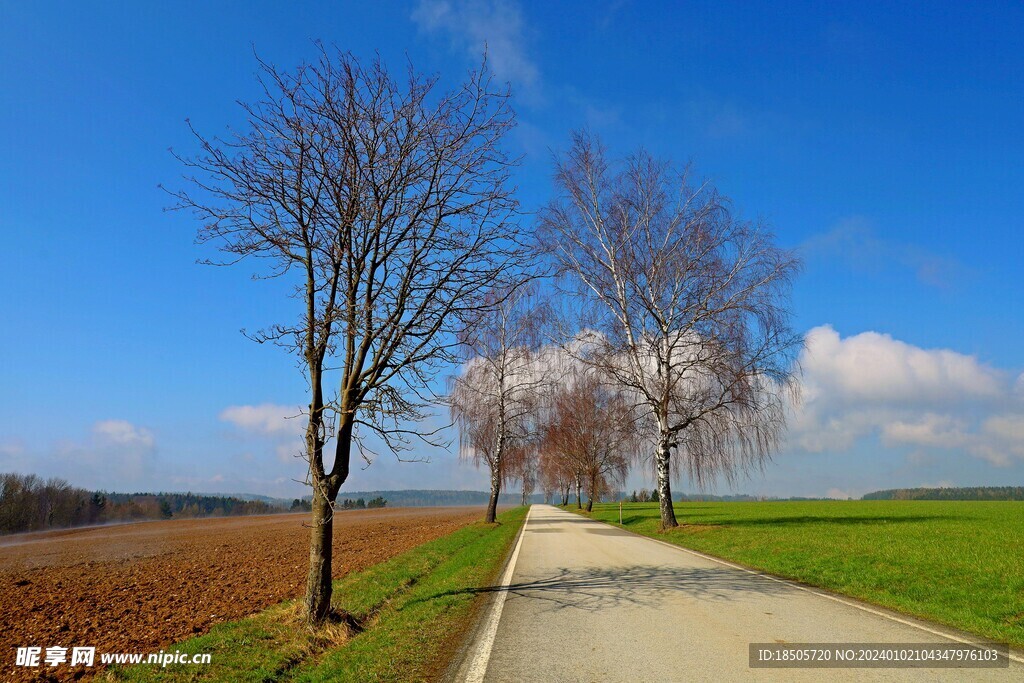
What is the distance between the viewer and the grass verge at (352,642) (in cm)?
638

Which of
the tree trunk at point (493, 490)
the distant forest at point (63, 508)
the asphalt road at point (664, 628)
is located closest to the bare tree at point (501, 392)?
the tree trunk at point (493, 490)

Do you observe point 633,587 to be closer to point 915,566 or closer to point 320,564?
point 320,564

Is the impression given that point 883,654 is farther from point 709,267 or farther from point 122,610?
point 709,267

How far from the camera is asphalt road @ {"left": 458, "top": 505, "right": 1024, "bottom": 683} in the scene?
220 inches

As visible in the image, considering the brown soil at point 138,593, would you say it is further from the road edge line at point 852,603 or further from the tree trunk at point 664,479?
the tree trunk at point 664,479

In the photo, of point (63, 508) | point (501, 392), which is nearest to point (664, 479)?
point (501, 392)

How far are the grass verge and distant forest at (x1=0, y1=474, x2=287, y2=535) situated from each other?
76021mm

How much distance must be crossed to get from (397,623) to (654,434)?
18.1 m

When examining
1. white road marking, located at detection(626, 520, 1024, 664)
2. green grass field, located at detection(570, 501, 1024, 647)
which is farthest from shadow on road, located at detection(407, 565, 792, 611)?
green grass field, located at detection(570, 501, 1024, 647)

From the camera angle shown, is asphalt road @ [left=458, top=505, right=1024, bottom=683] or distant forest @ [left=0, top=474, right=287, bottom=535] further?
distant forest @ [left=0, top=474, right=287, bottom=535]

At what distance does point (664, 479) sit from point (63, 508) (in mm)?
86854

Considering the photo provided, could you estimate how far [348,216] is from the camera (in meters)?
8.89

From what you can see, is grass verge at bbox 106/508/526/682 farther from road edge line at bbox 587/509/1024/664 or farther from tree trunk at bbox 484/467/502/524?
tree trunk at bbox 484/467/502/524

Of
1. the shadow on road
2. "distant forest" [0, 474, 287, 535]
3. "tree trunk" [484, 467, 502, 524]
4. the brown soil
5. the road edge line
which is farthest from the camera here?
"distant forest" [0, 474, 287, 535]
